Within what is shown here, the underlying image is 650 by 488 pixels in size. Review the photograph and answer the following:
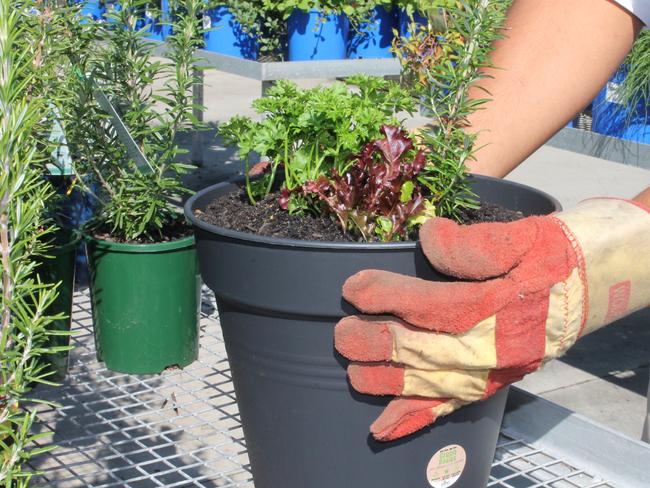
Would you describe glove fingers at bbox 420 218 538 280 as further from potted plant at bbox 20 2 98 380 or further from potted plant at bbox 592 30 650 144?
potted plant at bbox 592 30 650 144

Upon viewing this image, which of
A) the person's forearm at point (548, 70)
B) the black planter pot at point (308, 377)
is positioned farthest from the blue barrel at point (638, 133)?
the black planter pot at point (308, 377)

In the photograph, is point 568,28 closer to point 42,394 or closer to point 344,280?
point 344,280

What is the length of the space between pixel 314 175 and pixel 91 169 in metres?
1.08

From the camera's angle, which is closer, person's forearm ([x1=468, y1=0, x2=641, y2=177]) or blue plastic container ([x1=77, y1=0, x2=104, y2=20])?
person's forearm ([x1=468, y1=0, x2=641, y2=177])

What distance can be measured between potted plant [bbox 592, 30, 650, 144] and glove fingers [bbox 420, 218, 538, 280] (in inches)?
137

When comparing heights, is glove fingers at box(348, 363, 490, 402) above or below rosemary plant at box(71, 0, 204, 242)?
below

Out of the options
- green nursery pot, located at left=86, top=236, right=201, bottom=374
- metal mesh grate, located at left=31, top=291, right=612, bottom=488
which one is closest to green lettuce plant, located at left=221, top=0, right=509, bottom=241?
metal mesh grate, located at left=31, top=291, right=612, bottom=488

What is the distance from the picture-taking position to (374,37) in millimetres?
4066

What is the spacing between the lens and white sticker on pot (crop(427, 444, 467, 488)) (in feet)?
4.30

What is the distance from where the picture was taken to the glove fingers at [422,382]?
3.88 feet

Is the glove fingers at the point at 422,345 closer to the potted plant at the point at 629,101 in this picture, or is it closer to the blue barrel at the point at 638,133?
the potted plant at the point at 629,101

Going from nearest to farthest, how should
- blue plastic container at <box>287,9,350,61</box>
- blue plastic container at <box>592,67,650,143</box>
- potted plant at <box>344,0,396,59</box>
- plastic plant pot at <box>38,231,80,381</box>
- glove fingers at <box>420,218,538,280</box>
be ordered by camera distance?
glove fingers at <box>420,218,538,280</box> → plastic plant pot at <box>38,231,80,381</box> → blue plastic container at <box>287,9,350,61</box> → potted plant at <box>344,0,396,59</box> → blue plastic container at <box>592,67,650,143</box>

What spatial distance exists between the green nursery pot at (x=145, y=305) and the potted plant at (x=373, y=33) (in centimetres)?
193

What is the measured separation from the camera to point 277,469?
1.38 m
